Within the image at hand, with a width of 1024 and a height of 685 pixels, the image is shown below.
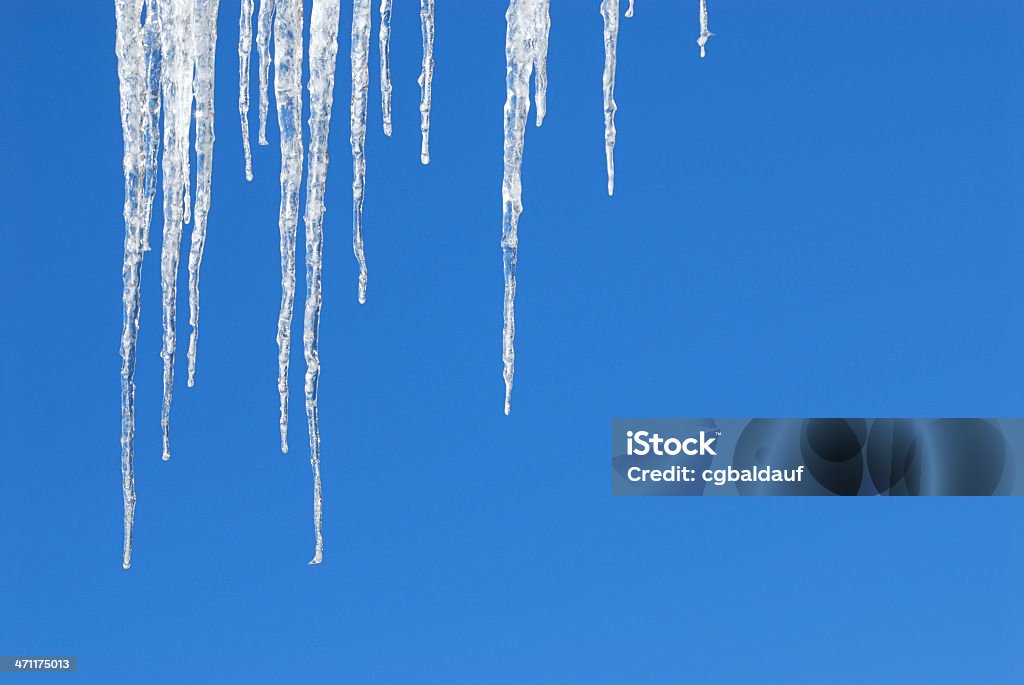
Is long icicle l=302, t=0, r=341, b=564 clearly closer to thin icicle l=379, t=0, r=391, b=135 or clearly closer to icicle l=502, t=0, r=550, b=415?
thin icicle l=379, t=0, r=391, b=135

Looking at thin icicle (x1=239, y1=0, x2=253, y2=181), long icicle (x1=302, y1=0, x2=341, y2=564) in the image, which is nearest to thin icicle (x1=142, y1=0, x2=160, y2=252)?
thin icicle (x1=239, y1=0, x2=253, y2=181)

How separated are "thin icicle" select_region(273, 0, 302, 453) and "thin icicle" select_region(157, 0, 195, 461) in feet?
0.43

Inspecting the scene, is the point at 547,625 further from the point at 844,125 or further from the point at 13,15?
the point at 13,15

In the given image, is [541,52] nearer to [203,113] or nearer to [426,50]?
[426,50]

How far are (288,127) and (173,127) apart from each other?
0.61 ft

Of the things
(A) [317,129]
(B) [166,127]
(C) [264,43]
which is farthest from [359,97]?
(B) [166,127]

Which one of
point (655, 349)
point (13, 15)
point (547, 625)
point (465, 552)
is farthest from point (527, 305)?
point (13, 15)

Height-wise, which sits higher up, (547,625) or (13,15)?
(13,15)

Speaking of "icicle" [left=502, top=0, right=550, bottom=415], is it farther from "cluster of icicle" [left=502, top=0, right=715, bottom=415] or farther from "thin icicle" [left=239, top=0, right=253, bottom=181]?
"thin icicle" [left=239, top=0, right=253, bottom=181]

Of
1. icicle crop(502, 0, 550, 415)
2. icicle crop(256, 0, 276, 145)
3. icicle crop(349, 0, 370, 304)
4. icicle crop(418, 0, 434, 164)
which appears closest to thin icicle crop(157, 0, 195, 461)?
icicle crop(256, 0, 276, 145)

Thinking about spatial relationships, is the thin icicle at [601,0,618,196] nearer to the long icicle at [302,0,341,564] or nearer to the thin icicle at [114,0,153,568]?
the long icicle at [302,0,341,564]

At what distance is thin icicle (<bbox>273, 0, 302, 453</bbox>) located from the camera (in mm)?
1433

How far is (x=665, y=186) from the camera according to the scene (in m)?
2.20

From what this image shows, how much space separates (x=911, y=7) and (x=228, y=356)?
1.75 meters
